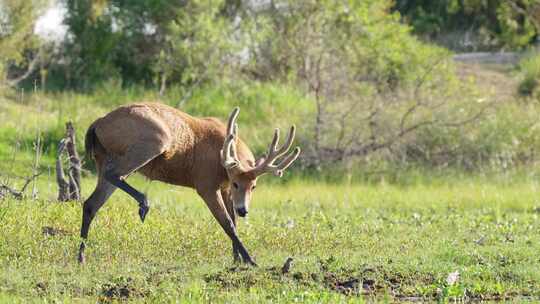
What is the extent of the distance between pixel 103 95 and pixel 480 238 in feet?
40.9

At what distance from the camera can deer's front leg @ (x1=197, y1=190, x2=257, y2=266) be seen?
9461mm

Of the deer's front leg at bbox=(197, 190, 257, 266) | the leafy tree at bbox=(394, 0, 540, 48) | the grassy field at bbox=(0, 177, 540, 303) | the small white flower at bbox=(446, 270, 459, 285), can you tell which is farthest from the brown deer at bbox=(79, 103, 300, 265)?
the leafy tree at bbox=(394, 0, 540, 48)

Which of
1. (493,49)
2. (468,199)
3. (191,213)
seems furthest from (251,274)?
(493,49)

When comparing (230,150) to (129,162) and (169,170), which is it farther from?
(129,162)

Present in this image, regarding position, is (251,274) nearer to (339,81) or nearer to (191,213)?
(191,213)

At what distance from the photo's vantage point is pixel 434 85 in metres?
20.3

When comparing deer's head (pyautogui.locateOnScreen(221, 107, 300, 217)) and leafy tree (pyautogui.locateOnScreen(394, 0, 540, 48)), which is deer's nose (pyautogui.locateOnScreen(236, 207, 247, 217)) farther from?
leafy tree (pyautogui.locateOnScreen(394, 0, 540, 48))

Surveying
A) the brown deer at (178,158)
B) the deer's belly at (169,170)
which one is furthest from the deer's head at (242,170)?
the deer's belly at (169,170)

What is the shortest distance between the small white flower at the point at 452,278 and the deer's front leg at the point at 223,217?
6.07ft

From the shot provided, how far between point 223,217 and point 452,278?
243 centimetres

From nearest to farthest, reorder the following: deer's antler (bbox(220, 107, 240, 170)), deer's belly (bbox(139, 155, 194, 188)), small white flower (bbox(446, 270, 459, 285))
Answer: small white flower (bbox(446, 270, 459, 285)) < deer's antler (bbox(220, 107, 240, 170)) < deer's belly (bbox(139, 155, 194, 188))

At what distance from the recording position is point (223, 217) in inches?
387

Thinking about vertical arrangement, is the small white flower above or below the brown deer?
below

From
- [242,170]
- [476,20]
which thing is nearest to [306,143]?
[242,170]
